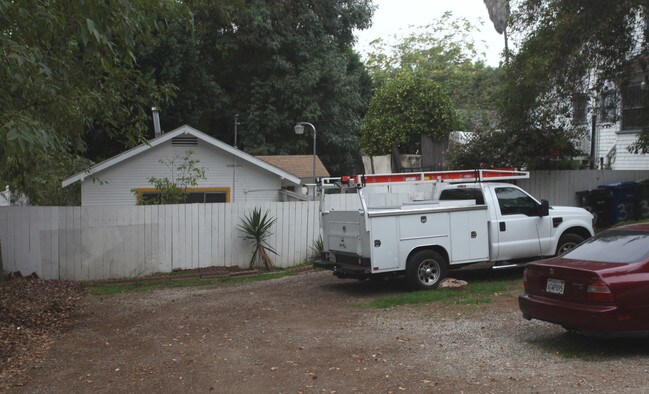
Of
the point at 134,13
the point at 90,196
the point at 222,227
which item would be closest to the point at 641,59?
the point at 222,227

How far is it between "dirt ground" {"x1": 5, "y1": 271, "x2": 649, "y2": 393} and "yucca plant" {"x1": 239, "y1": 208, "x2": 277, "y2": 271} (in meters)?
4.63

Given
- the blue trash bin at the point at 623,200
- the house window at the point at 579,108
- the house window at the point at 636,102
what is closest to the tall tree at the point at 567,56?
the house window at the point at 579,108

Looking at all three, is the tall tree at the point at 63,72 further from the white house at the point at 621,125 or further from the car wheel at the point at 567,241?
the white house at the point at 621,125

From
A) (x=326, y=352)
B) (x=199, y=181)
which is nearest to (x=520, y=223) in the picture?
(x=326, y=352)

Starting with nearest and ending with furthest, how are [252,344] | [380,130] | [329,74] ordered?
[252,344]
[380,130]
[329,74]

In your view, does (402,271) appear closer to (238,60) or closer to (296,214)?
(296,214)

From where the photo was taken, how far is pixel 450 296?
1151 cm

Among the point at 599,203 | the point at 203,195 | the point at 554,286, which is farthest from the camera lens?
the point at 203,195

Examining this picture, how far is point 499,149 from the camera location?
63.9ft

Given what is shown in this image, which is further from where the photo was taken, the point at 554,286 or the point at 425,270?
the point at 425,270

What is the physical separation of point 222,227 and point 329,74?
54.9ft

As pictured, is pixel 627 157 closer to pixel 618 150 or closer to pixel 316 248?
pixel 618 150

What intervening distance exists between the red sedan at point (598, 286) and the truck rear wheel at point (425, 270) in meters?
3.89

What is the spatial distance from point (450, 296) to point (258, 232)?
6.33 metres
